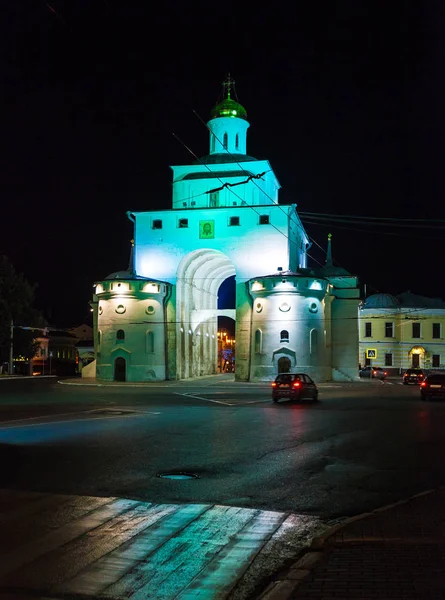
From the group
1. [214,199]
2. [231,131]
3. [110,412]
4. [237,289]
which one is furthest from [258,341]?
[110,412]

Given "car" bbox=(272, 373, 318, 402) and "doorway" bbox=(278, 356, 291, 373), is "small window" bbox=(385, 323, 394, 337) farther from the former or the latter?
"car" bbox=(272, 373, 318, 402)

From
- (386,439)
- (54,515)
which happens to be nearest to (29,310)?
(386,439)

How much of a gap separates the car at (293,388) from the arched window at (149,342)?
24.9 m

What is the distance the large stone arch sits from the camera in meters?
54.2

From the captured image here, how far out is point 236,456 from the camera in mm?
11906

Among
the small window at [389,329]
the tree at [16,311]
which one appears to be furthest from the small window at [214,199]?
the small window at [389,329]

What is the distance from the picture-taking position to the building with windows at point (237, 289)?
48969 millimetres

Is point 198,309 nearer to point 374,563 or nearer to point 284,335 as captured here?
point 284,335

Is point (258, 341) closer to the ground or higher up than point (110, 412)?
higher up

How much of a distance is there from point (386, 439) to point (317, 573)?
9.55 m

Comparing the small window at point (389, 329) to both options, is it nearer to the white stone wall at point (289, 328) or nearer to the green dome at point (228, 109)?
the white stone wall at point (289, 328)

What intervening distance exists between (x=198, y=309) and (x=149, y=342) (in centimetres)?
776

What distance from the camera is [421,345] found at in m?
68.7

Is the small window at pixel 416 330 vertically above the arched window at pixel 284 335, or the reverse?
the small window at pixel 416 330
